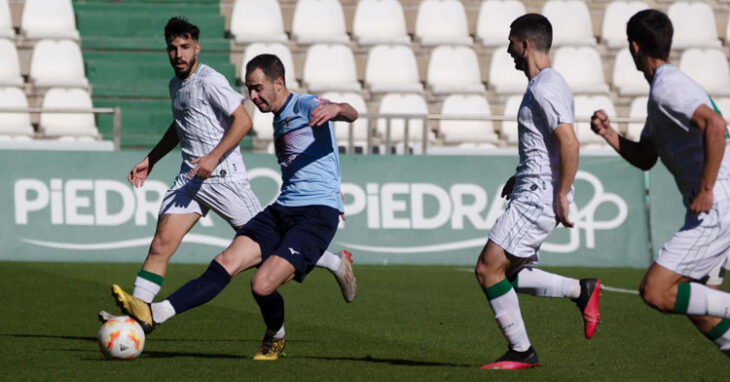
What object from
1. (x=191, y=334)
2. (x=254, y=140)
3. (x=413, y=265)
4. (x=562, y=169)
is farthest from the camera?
(x=254, y=140)

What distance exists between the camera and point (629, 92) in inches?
783

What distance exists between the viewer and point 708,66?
20.2 meters

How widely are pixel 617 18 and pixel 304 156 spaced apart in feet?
49.3

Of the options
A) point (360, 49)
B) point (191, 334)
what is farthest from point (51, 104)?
point (191, 334)

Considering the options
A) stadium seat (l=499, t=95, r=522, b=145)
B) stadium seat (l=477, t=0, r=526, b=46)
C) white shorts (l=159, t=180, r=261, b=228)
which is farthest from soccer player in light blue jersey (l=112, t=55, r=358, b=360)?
stadium seat (l=477, t=0, r=526, b=46)

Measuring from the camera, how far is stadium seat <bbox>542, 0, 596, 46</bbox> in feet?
68.3

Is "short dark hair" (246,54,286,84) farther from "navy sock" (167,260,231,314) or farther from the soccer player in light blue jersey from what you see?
"navy sock" (167,260,231,314)

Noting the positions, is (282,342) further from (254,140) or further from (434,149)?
(254,140)

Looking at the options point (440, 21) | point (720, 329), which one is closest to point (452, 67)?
point (440, 21)

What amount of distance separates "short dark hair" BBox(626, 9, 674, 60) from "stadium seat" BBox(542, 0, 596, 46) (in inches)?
593

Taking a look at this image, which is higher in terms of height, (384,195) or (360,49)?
(360,49)

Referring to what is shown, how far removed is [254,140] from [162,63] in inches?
125

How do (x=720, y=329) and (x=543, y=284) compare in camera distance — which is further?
(x=543, y=284)

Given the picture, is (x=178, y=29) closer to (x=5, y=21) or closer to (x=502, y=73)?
(x=502, y=73)
